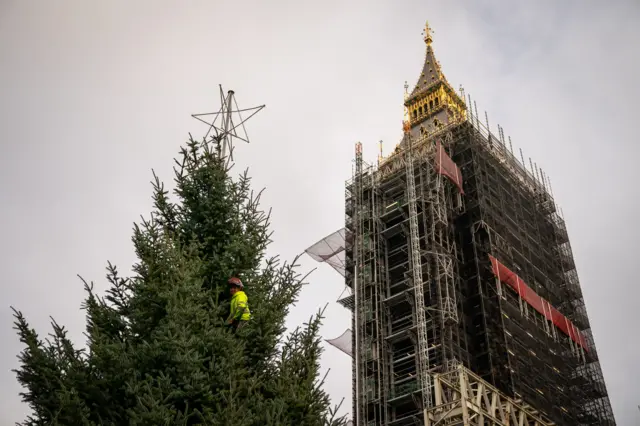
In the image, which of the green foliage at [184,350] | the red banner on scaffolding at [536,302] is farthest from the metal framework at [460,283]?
the green foliage at [184,350]

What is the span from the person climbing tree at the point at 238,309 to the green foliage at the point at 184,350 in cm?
13

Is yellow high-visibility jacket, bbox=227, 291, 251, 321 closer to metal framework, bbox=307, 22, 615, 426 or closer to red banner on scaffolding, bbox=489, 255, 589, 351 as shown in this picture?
metal framework, bbox=307, 22, 615, 426

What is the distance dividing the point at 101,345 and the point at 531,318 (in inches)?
1361

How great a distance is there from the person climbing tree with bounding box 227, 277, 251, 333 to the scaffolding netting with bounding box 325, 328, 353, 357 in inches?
1340

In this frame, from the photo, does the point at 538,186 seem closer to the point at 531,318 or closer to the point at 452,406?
the point at 531,318

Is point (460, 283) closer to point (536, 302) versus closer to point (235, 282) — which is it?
point (536, 302)

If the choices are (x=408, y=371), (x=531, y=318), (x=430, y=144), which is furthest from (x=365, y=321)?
(x=430, y=144)

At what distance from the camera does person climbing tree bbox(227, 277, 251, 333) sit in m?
9.89

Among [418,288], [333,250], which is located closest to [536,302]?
[418,288]

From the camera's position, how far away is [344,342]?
146 feet

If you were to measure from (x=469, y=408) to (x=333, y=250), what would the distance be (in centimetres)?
2449

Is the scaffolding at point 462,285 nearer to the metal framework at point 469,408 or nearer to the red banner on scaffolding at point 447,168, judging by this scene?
the red banner on scaffolding at point 447,168

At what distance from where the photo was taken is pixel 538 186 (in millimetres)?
51125

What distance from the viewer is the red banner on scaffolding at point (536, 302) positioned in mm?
38875
